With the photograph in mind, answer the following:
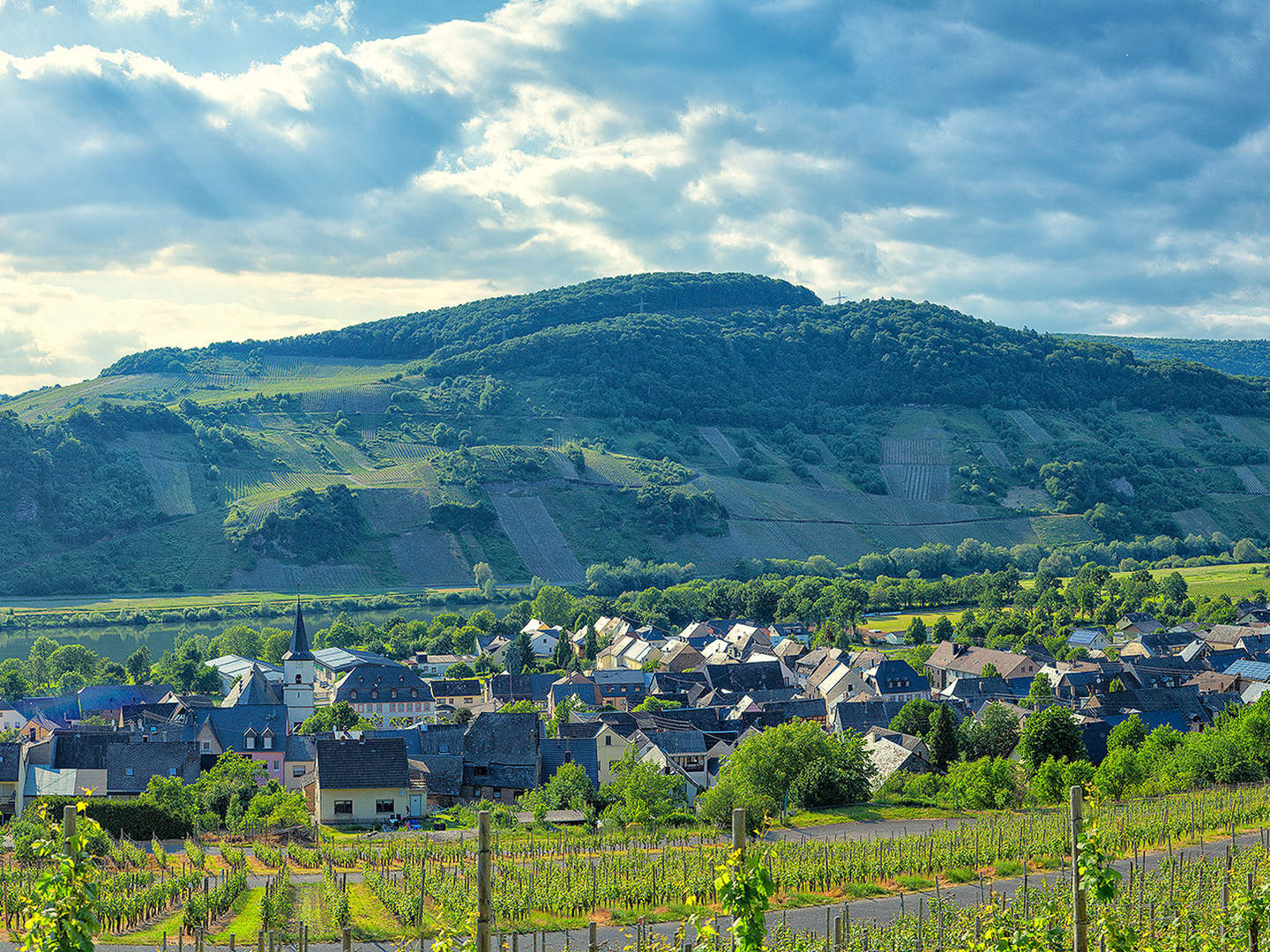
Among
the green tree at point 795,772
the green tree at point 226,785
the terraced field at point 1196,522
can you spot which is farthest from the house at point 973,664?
the terraced field at point 1196,522

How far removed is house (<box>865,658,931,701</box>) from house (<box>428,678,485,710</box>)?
77.5ft

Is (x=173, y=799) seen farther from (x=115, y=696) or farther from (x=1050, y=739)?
(x=1050, y=739)

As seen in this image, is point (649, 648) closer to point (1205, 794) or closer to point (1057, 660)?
point (1057, 660)

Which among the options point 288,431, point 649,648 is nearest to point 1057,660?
point 649,648

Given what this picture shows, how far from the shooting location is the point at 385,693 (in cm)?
7575

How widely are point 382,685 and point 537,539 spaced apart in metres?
83.5

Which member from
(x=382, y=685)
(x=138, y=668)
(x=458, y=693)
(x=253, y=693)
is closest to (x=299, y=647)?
Answer: (x=382, y=685)

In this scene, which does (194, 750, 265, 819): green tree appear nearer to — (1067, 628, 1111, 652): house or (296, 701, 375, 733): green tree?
(296, 701, 375, 733): green tree

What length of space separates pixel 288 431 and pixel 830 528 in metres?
83.8

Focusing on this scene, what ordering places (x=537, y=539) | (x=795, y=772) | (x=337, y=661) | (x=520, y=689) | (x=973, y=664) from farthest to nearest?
(x=537, y=539) → (x=337, y=661) → (x=973, y=664) → (x=520, y=689) → (x=795, y=772)

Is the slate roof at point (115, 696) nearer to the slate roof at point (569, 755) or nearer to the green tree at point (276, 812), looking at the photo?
the slate roof at point (569, 755)

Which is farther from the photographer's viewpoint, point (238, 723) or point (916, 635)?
Answer: point (916, 635)

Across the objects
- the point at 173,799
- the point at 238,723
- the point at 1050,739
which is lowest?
the point at 173,799

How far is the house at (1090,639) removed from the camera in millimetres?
90688
